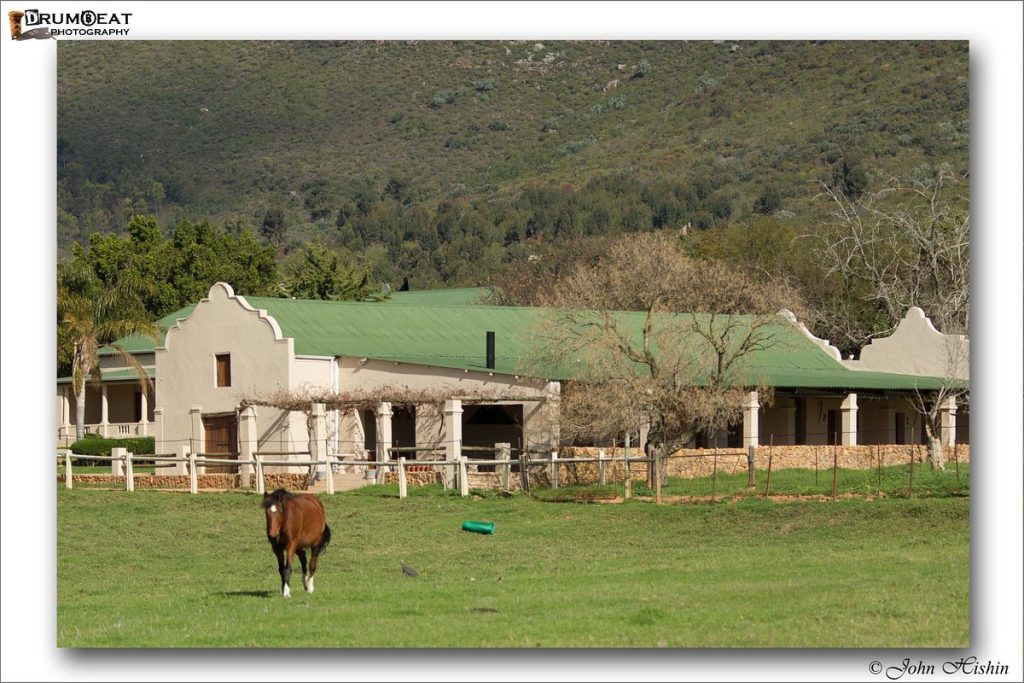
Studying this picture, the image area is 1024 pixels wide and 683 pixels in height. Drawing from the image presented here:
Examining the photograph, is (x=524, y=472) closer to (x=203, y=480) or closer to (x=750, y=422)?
(x=203, y=480)

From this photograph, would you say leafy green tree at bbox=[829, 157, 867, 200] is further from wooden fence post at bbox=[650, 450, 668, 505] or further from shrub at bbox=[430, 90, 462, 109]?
wooden fence post at bbox=[650, 450, 668, 505]

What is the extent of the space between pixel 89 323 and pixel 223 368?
5747 millimetres

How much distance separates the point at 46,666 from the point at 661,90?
313 feet

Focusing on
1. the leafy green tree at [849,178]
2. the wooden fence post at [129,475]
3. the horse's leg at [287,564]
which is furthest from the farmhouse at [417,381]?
the leafy green tree at [849,178]

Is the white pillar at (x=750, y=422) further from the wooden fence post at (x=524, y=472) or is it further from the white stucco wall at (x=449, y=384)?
the wooden fence post at (x=524, y=472)

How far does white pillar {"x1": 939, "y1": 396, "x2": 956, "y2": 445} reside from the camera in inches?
1599

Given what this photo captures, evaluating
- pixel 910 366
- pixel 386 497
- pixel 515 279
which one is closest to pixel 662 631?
pixel 386 497

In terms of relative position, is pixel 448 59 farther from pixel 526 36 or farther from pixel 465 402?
pixel 526 36

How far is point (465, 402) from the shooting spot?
39.8m

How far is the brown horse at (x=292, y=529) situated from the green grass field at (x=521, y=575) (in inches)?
15.4

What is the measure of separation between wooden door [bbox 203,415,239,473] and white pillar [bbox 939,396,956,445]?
1862 centimetres

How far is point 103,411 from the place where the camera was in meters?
53.8

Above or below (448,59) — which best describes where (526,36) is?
below

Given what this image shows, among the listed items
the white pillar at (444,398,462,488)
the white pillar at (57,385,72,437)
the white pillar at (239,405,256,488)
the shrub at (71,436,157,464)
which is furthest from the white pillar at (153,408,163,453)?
the white pillar at (444,398,462,488)
